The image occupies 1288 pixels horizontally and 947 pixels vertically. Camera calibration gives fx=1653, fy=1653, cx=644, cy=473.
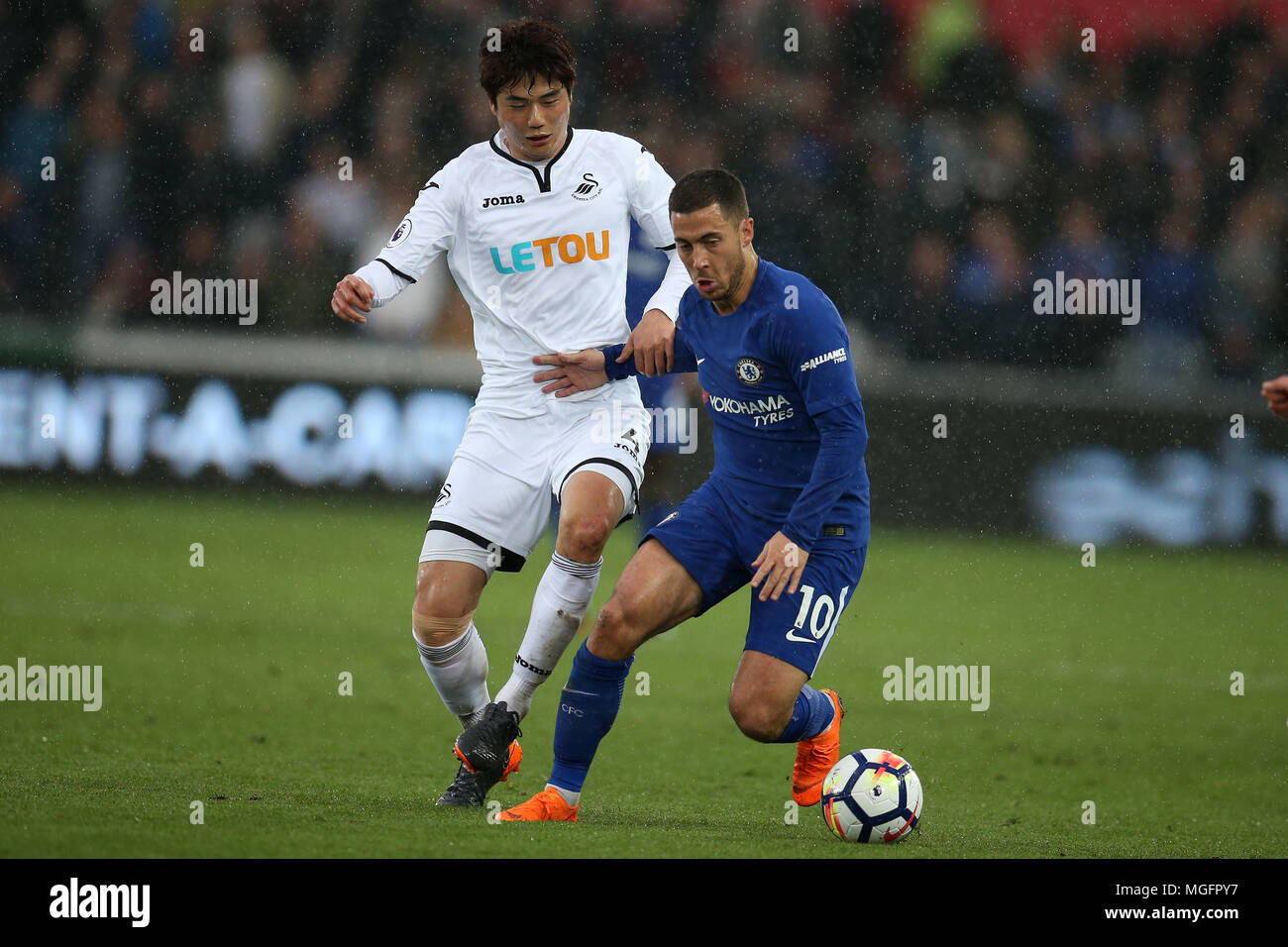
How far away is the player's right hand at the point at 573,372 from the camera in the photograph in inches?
220

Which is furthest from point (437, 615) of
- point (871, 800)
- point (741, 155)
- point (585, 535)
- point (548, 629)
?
point (741, 155)

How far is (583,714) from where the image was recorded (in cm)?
515

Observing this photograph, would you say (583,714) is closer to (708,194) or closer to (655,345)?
(655,345)

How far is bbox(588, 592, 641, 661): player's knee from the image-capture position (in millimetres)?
5070

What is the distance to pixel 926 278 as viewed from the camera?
1366 cm

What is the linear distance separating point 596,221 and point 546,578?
50.0 inches

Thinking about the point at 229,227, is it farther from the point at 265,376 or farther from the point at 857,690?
the point at 857,690

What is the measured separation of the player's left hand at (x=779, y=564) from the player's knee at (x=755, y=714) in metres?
0.42

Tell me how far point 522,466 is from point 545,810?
1.20 meters

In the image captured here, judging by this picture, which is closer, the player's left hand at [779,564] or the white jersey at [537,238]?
the player's left hand at [779,564]

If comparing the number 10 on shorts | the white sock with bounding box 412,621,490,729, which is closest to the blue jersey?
the number 10 on shorts

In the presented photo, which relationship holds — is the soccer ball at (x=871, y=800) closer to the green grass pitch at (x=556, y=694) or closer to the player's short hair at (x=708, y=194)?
the green grass pitch at (x=556, y=694)

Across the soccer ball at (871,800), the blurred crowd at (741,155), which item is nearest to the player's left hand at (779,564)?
the soccer ball at (871,800)
